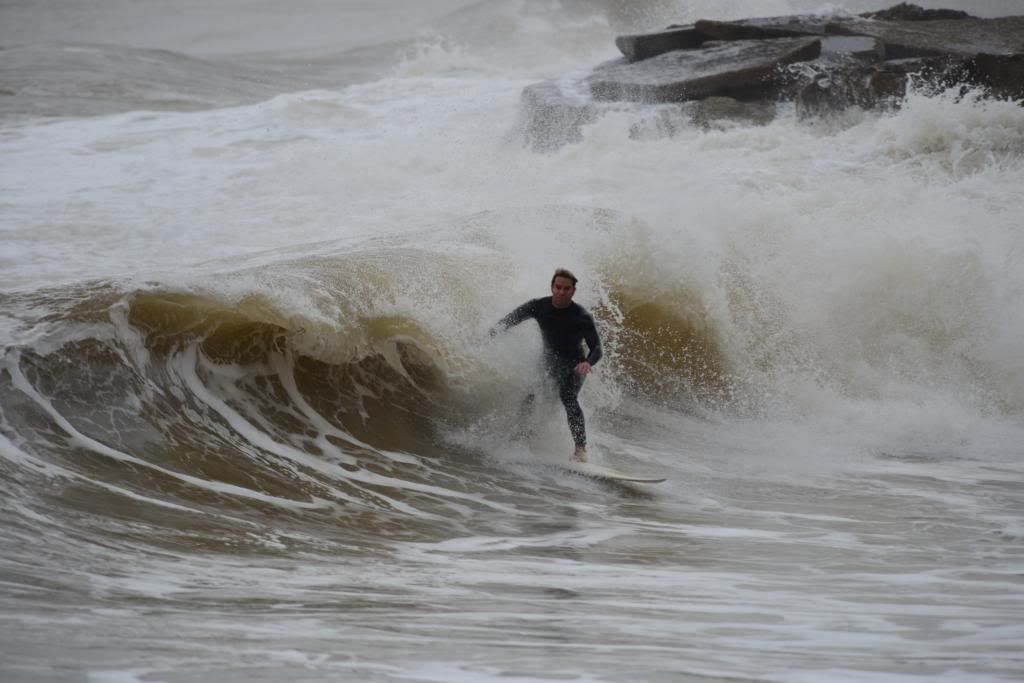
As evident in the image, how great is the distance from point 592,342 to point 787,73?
30.6 feet

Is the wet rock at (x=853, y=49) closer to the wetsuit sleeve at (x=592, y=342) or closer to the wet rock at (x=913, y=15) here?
the wet rock at (x=913, y=15)

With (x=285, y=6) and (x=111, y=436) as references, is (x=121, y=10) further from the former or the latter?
(x=111, y=436)

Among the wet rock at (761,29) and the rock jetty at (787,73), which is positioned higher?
the wet rock at (761,29)

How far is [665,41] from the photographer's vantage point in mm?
16766

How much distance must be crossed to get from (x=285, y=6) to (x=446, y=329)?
32148 millimetres

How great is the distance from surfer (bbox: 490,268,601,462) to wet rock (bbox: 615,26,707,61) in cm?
1066

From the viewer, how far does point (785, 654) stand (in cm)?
381

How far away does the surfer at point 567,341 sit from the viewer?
22.7 ft

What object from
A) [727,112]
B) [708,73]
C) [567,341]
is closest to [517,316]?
[567,341]

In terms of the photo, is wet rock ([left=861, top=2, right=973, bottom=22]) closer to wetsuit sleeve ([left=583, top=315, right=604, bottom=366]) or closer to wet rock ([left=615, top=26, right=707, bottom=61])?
wet rock ([left=615, top=26, right=707, bottom=61])

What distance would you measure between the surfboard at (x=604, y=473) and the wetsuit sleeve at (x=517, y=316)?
0.97 meters

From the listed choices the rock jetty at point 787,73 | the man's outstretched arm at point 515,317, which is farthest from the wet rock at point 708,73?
the man's outstretched arm at point 515,317

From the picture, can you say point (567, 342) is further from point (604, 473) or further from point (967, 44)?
point (967, 44)

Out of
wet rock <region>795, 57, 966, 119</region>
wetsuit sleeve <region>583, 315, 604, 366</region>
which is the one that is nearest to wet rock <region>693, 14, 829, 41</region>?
wet rock <region>795, 57, 966, 119</region>
